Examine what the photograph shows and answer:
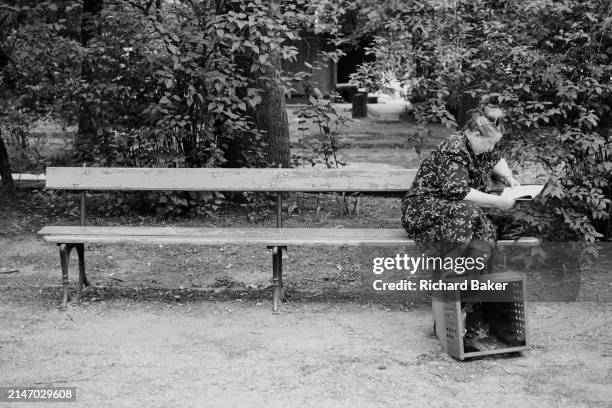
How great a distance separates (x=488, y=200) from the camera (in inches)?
187

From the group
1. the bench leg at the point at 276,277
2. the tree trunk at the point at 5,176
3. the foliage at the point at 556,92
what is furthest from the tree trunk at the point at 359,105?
the bench leg at the point at 276,277

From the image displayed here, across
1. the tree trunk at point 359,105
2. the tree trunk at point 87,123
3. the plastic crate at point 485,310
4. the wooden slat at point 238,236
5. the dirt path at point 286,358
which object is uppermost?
the tree trunk at point 87,123

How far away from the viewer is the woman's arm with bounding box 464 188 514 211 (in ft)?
15.5

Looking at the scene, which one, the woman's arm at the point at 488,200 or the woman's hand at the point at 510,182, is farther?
the woman's hand at the point at 510,182

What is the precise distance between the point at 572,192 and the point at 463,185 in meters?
1.34

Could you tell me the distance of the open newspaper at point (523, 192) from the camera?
4.90 m

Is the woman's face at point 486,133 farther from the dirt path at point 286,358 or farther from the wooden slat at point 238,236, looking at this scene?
the dirt path at point 286,358

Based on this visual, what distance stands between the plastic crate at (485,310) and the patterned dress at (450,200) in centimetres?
28

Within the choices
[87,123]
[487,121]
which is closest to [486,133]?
[487,121]

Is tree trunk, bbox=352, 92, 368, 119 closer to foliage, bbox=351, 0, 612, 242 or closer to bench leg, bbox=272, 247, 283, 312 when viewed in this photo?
foliage, bbox=351, 0, 612, 242

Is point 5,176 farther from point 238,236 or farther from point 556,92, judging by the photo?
point 556,92

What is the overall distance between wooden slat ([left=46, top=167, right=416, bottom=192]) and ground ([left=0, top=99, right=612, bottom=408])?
78cm

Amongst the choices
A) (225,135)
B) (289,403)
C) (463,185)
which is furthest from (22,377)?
(225,135)

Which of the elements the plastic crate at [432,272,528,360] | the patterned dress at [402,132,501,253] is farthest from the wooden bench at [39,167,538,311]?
the plastic crate at [432,272,528,360]
